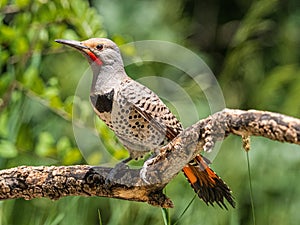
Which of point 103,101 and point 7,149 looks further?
point 7,149

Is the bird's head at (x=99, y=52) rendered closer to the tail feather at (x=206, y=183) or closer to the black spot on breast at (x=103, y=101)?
the black spot on breast at (x=103, y=101)

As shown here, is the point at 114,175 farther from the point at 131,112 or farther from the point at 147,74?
the point at 147,74

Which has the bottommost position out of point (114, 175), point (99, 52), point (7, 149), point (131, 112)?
point (7, 149)

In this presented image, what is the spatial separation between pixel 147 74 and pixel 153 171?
1897 millimetres

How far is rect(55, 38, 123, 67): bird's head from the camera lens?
192 cm

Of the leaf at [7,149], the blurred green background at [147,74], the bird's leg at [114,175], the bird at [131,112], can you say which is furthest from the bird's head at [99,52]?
the leaf at [7,149]

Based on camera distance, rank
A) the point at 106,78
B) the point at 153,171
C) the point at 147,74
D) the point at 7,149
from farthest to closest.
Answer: the point at 147,74, the point at 7,149, the point at 106,78, the point at 153,171

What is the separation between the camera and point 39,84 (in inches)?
105

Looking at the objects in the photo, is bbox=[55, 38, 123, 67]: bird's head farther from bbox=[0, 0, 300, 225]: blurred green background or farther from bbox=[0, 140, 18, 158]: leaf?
bbox=[0, 140, 18, 158]: leaf

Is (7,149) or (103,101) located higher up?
(103,101)

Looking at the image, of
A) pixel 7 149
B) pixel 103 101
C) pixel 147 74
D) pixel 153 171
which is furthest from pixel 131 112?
pixel 147 74

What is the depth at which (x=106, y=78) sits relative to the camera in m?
1.92

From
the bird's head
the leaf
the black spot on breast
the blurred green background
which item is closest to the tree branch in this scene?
the black spot on breast

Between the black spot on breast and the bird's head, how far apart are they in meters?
0.08
